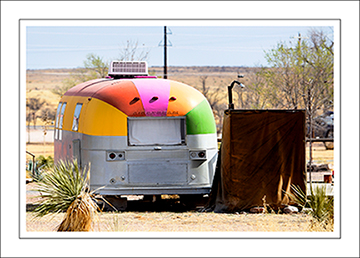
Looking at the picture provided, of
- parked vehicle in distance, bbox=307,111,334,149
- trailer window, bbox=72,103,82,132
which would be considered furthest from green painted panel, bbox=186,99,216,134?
parked vehicle in distance, bbox=307,111,334,149

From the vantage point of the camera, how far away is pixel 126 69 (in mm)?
13125

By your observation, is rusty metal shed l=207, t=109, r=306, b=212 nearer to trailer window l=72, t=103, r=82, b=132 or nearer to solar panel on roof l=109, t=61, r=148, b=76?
solar panel on roof l=109, t=61, r=148, b=76

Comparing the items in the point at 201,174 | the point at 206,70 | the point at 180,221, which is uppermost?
the point at 206,70

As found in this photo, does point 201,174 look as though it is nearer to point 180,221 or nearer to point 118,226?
point 180,221

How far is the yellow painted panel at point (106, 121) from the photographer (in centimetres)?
1112

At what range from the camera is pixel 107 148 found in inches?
440

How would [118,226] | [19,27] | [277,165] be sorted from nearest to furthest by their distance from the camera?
1. [19,27]
2. [118,226]
3. [277,165]

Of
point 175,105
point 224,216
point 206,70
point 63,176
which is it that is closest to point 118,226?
point 63,176

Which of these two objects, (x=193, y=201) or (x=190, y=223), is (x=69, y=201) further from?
(x=193, y=201)

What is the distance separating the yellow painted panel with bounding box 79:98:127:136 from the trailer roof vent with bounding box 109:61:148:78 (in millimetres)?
1885

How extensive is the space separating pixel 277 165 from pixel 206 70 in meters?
77.6

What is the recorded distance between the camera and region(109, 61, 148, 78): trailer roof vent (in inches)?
516

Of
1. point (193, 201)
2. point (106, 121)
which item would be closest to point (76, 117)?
point (106, 121)

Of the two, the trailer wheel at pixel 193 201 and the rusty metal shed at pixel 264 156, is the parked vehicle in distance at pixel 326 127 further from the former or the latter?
the rusty metal shed at pixel 264 156
